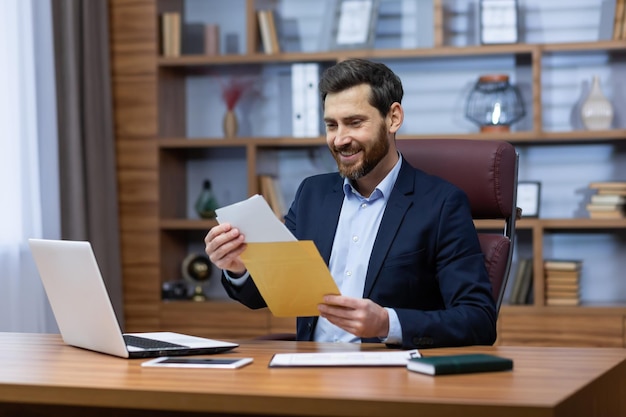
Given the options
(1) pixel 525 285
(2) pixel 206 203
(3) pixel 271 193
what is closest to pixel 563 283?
(1) pixel 525 285

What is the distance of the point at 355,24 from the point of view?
14.2ft

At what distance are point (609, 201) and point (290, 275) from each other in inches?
101

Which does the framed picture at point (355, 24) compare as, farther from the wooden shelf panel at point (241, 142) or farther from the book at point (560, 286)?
the book at point (560, 286)

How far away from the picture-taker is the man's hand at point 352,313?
6.25 ft

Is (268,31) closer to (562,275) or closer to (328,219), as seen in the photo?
(562,275)

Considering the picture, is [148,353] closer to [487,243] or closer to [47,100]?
[487,243]

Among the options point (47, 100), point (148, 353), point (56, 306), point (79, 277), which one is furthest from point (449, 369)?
point (47, 100)

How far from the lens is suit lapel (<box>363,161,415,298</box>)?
2307 mm

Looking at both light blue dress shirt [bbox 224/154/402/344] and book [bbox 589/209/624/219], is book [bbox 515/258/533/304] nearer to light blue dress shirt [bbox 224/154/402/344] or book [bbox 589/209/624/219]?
book [bbox 589/209/624/219]

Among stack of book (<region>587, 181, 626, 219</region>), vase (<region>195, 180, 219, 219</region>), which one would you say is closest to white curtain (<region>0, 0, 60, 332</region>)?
vase (<region>195, 180, 219, 219</region>)

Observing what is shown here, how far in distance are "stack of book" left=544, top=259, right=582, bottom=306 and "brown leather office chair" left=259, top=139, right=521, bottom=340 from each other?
163cm

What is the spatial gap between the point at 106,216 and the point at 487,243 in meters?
2.29

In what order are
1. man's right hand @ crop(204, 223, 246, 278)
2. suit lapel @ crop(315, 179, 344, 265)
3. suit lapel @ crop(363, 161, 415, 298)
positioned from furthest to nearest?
suit lapel @ crop(315, 179, 344, 265) < suit lapel @ crop(363, 161, 415, 298) < man's right hand @ crop(204, 223, 246, 278)

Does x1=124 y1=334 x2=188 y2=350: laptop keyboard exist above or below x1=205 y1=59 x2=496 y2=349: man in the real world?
below
